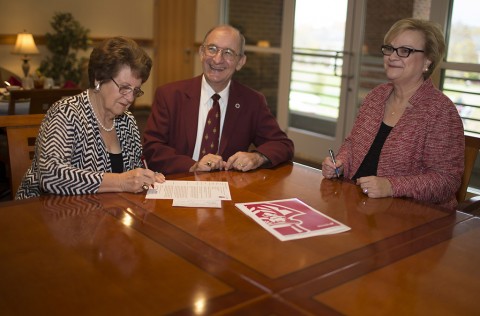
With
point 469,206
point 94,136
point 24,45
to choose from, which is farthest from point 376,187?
point 24,45

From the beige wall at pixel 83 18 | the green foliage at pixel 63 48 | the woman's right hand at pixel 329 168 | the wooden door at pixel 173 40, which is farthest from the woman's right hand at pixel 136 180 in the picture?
the wooden door at pixel 173 40

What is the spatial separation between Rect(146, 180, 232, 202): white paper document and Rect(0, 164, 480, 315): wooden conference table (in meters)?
0.05

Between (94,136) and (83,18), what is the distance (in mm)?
5616

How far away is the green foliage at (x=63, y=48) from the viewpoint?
6.57m

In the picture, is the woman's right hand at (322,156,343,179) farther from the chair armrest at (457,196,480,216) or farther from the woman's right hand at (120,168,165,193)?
the woman's right hand at (120,168,165,193)

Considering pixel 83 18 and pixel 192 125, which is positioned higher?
pixel 83 18

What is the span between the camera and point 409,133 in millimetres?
2070

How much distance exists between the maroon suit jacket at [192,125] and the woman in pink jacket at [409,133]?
38 cm

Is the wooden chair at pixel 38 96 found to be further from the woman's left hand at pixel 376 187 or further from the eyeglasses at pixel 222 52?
the woman's left hand at pixel 376 187

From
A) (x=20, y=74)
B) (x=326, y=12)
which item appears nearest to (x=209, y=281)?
(x=326, y=12)

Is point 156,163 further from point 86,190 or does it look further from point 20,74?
point 20,74

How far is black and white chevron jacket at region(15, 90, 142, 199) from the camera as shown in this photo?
1.71 meters

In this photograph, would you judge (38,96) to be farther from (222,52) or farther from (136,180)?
(136,180)

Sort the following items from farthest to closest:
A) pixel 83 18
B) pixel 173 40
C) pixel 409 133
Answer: pixel 173 40
pixel 83 18
pixel 409 133
